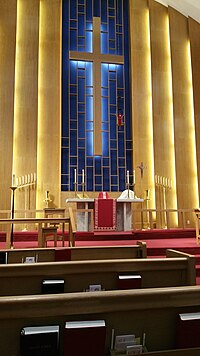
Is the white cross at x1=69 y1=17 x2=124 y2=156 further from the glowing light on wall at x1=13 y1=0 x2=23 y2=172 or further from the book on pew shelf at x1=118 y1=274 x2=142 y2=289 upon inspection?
the book on pew shelf at x1=118 y1=274 x2=142 y2=289

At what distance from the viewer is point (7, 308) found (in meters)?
1.01

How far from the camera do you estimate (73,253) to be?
2.38 meters

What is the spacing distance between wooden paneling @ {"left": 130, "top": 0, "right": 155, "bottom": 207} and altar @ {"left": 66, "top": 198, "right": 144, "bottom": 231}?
2.04 metres

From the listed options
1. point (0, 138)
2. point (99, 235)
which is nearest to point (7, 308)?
point (99, 235)

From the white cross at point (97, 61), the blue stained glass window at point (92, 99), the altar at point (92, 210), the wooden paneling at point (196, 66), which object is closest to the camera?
the altar at point (92, 210)

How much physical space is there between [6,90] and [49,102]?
1.04m

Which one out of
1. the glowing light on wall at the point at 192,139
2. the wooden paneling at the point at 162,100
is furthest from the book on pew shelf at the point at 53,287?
the glowing light on wall at the point at 192,139

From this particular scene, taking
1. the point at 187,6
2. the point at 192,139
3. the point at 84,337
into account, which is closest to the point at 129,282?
the point at 84,337

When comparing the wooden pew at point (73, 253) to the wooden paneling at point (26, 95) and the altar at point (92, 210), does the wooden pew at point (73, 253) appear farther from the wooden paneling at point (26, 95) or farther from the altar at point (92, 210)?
the wooden paneling at point (26, 95)

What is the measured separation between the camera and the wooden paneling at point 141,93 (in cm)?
806

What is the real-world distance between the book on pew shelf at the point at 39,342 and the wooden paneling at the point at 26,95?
645 centimetres

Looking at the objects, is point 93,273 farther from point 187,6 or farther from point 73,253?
point 187,6

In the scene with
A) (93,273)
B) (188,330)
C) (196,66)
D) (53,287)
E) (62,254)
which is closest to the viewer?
(188,330)

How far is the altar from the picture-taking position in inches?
222
